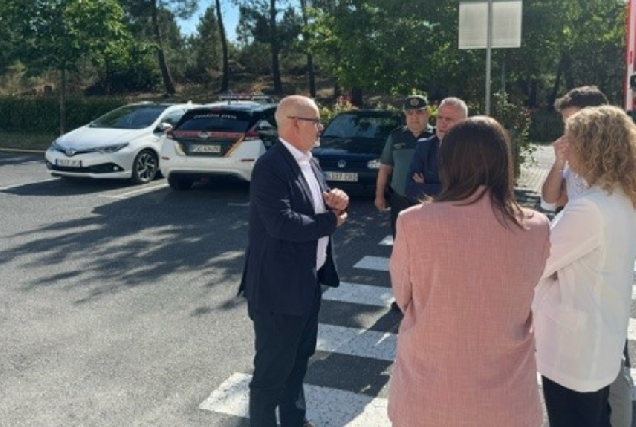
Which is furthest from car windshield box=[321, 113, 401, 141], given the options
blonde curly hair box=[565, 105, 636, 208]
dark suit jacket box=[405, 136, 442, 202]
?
blonde curly hair box=[565, 105, 636, 208]

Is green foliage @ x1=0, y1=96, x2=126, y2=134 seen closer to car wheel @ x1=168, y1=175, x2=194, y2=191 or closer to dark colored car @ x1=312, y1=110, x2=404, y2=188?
car wheel @ x1=168, y1=175, x2=194, y2=191

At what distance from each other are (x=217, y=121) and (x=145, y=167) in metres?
2.14

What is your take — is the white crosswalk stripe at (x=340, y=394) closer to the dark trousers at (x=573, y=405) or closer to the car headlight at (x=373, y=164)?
the dark trousers at (x=573, y=405)

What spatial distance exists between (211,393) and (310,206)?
1.64 meters

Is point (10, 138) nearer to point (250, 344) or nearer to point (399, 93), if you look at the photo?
point (399, 93)

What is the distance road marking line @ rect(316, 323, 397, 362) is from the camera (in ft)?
17.2

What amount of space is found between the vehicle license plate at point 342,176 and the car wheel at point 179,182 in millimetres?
2538

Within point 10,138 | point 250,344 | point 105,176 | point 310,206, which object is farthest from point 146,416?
point 10,138

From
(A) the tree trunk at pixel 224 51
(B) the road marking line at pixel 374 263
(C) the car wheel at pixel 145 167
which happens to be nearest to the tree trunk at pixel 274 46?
(A) the tree trunk at pixel 224 51

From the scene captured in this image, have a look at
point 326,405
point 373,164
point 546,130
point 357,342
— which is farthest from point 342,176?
point 546,130

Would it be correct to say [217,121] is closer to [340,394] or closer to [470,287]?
[340,394]

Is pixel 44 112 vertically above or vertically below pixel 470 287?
above

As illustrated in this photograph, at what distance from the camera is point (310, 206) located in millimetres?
3594

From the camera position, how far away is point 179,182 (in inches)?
485
